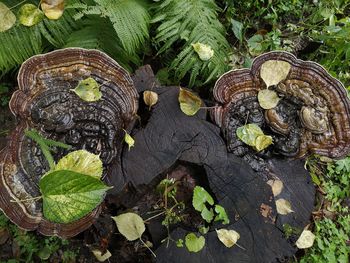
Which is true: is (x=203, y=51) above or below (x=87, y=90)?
below

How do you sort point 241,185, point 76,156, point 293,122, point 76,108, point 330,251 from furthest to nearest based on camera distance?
point 330,251, point 293,122, point 241,185, point 76,108, point 76,156

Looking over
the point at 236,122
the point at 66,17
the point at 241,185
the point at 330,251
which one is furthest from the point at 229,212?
the point at 66,17

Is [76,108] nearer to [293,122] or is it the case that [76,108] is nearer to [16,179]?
[16,179]

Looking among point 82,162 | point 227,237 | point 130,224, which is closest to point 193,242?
→ point 227,237

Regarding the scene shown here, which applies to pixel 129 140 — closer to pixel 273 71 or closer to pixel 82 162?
pixel 82 162

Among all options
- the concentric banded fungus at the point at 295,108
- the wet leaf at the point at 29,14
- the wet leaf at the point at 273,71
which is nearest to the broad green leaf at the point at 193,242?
the concentric banded fungus at the point at 295,108

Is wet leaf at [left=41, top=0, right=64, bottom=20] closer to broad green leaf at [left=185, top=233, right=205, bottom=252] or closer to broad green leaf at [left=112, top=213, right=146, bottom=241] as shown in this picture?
broad green leaf at [left=112, top=213, right=146, bottom=241]
